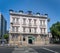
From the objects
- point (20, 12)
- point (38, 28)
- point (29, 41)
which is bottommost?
point (29, 41)

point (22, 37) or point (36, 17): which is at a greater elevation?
point (36, 17)

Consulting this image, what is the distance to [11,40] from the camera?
7619 centimetres

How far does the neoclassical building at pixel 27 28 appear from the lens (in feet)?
251

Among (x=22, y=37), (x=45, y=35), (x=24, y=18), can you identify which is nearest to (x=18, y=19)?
(x=24, y=18)

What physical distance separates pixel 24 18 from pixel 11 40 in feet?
34.1

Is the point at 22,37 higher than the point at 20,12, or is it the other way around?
the point at 20,12

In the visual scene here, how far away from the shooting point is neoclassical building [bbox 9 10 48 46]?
251 feet

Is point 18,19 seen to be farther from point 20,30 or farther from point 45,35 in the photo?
point 45,35

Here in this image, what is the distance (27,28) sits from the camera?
79.6 metres

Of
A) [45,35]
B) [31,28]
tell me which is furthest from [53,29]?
[31,28]

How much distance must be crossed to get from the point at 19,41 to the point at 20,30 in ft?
15.0

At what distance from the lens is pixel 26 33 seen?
79.0m

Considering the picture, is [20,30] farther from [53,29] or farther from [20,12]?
[53,29]

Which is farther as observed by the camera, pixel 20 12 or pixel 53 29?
pixel 53 29
